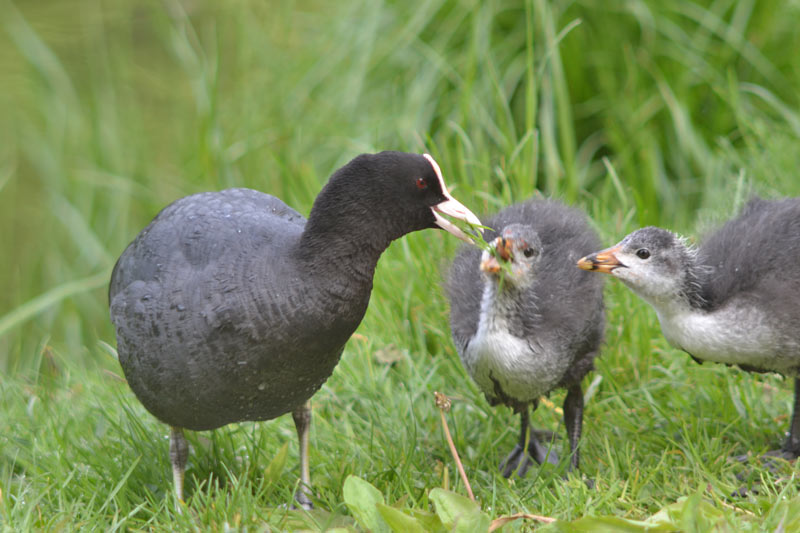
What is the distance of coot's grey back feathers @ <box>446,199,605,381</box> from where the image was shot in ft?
11.1

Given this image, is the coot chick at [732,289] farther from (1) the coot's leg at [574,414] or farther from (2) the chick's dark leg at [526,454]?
(2) the chick's dark leg at [526,454]

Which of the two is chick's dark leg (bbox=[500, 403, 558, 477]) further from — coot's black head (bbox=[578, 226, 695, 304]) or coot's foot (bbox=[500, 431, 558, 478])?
coot's black head (bbox=[578, 226, 695, 304])

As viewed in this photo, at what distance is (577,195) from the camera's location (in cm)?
525

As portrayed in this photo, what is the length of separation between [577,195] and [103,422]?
2.70 meters

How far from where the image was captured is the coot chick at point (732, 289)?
318cm

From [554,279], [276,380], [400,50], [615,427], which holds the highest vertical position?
[400,50]

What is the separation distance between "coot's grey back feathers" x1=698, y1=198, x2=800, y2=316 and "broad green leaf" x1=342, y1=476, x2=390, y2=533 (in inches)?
52.1

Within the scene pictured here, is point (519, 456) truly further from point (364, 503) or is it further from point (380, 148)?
point (380, 148)

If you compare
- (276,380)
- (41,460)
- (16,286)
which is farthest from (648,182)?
(16,286)

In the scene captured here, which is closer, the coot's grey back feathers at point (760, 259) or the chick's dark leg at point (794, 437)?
the coot's grey back feathers at point (760, 259)

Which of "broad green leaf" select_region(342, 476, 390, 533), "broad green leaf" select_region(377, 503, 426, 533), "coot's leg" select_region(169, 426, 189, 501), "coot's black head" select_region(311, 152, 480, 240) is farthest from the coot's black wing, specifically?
"broad green leaf" select_region(377, 503, 426, 533)

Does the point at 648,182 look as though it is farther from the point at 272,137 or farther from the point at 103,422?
the point at 103,422

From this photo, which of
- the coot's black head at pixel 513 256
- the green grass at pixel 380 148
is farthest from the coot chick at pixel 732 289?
the green grass at pixel 380 148

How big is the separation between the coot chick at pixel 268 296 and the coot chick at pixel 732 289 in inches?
25.7
